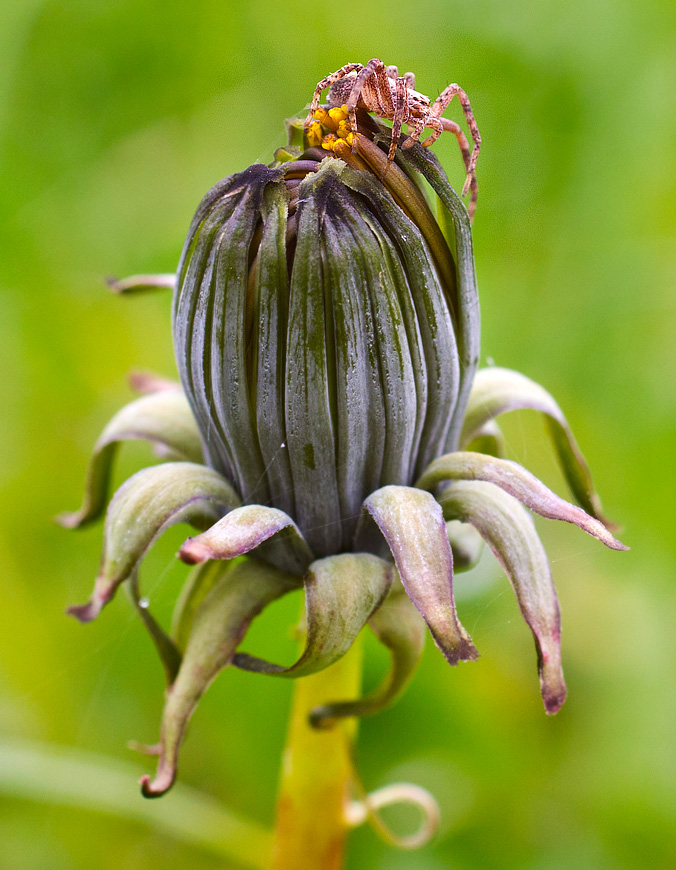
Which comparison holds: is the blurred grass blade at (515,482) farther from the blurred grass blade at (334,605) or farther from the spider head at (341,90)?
the spider head at (341,90)

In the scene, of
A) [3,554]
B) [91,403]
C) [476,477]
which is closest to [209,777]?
[3,554]

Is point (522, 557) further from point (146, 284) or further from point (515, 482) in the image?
point (146, 284)

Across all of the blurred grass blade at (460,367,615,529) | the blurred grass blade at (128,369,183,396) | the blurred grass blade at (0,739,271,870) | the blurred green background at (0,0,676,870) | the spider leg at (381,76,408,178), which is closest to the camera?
the spider leg at (381,76,408,178)

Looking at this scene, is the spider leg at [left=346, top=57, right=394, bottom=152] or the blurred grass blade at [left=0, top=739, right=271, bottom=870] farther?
the blurred grass blade at [left=0, top=739, right=271, bottom=870]

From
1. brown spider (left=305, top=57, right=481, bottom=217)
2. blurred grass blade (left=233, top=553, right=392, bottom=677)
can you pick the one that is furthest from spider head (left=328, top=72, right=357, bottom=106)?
blurred grass blade (left=233, top=553, right=392, bottom=677)

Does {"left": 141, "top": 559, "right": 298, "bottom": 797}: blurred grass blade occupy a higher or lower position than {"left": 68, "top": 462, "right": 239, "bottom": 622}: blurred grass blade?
lower

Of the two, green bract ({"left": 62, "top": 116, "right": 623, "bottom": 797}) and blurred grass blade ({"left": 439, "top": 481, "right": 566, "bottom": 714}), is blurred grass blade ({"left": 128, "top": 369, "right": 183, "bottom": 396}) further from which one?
blurred grass blade ({"left": 439, "top": 481, "right": 566, "bottom": 714})

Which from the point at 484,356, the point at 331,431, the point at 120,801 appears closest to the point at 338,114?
the point at 331,431

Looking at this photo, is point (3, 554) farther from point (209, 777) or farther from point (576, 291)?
point (576, 291)
